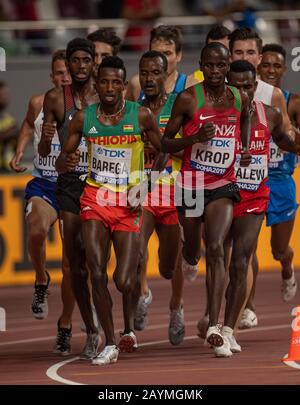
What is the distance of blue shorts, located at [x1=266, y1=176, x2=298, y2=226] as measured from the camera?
17.0 m

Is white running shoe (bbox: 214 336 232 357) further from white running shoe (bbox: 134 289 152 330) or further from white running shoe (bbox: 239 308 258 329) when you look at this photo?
white running shoe (bbox: 239 308 258 329)

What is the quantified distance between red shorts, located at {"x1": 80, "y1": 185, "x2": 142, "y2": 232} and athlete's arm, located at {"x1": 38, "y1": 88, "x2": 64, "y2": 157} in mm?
825

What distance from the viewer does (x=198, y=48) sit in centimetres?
2492

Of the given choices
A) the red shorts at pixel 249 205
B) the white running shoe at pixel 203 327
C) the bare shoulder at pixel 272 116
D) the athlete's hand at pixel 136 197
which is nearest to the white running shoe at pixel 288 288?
the white running shoe at pixel 203 327

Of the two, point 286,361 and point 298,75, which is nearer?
point 286,361

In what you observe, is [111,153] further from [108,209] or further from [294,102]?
[294,102]

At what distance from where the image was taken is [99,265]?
13.2 meters

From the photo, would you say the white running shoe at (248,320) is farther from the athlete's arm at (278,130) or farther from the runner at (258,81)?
the athlete's arm at (278,130)

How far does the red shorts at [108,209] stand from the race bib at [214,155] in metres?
0.83

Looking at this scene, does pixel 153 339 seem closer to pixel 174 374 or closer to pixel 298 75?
pixel 174 374

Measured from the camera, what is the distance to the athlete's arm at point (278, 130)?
1444cm

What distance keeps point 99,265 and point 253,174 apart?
2066mm
